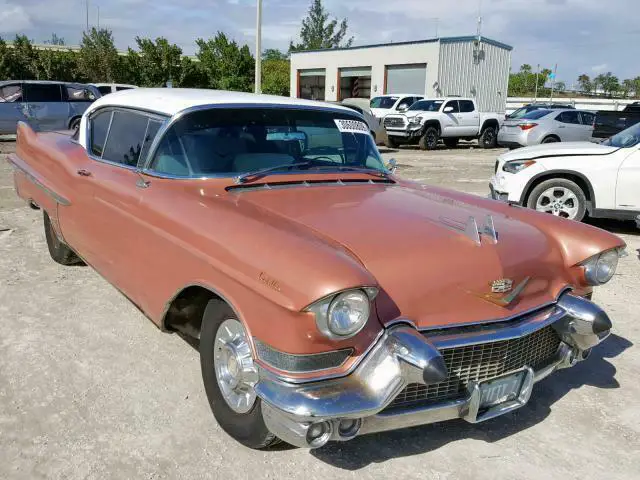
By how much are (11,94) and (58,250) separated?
1232cm

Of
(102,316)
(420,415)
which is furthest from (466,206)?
(102,316)

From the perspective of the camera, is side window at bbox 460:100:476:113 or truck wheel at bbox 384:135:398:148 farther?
side window at bbox 460:100:476:113

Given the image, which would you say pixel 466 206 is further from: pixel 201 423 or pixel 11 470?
pixel 11 470

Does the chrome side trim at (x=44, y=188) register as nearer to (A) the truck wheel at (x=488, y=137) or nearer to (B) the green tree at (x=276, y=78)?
(A) the truck wheel at (x=488, y=137)

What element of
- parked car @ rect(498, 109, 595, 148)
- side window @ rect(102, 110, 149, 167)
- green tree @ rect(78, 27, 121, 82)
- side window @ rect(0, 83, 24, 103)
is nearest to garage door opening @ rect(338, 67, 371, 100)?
green tree @ rect(78, 27, 121, 82)

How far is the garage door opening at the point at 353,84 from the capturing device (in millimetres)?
32844

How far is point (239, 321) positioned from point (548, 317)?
1.49 m

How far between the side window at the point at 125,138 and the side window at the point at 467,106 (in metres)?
17.8

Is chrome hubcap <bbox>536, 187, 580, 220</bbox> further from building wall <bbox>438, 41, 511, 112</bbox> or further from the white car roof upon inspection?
building wall <bbox>438, 41, 511, 112</bbox>

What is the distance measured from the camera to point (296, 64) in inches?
1396

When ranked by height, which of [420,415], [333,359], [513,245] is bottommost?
[420,415]

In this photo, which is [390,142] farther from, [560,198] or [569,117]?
[560,198]

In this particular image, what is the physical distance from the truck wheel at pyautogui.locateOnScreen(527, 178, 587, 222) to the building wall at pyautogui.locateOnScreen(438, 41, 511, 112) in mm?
21516

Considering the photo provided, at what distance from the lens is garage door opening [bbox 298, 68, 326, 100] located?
34.8 meters
